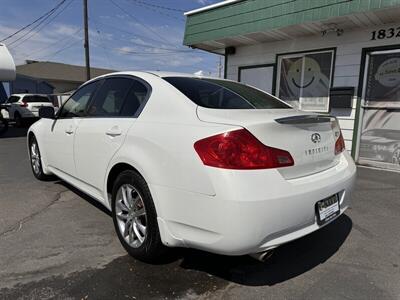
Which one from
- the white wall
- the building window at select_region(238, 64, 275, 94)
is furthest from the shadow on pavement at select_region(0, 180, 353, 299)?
the building window at select_region(238, 64, 275, 94)

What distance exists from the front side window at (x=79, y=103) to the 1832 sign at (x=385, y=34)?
5316mm

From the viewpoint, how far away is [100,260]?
9.64ft

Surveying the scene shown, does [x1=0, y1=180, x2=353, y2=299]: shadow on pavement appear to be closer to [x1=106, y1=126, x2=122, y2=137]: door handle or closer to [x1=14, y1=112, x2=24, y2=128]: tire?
[x1=106, y1=126, x2=122, y2=137]: door handle

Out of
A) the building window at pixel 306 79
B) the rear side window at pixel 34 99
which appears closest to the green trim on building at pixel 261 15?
the building window at pixel 306 79

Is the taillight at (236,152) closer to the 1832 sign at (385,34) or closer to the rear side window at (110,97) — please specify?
the rear side window at (110,97)

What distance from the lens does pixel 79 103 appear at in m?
4.07

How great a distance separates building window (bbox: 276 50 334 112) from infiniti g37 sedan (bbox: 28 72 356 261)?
4461mm

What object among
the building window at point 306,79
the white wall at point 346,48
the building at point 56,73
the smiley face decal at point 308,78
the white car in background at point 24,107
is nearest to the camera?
the white wall at point 346,48

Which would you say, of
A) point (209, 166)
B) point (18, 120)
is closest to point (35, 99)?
point (18, 120)

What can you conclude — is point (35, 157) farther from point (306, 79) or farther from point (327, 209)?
point (306, 79)

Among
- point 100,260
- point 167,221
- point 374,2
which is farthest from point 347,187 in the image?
point 374,2

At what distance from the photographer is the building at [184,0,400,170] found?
618 cm

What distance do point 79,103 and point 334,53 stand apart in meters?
5.33

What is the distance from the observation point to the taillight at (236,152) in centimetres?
221
